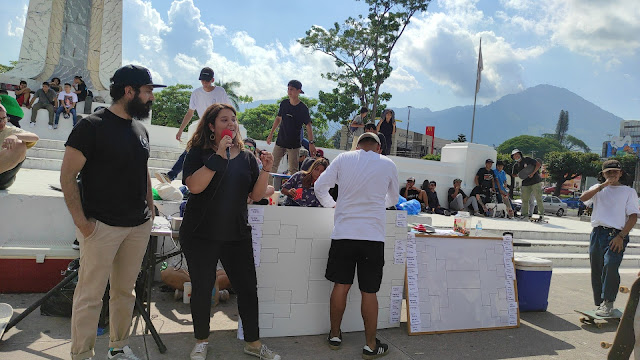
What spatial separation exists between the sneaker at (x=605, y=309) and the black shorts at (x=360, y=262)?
10.3ft

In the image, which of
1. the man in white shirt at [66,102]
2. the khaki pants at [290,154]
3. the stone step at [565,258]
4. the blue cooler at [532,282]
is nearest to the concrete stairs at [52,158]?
the man in white shirt at [66,102]

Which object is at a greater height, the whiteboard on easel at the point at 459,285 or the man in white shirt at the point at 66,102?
the man in white shirt at the point at 66,102

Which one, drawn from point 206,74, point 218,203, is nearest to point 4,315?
point 218,203

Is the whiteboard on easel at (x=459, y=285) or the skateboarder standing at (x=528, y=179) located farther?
the skateboarder standing at (x=528, y=179)

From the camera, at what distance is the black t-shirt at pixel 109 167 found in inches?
100

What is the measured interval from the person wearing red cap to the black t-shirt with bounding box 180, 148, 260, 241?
0.34 m

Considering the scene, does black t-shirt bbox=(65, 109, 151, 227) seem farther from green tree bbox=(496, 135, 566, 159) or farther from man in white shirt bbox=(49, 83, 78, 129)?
green tree bbox=(496, 135, 566, 159)

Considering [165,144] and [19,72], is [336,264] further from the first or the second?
[19,72]

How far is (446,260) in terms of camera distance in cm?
441

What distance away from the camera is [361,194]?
355 cm

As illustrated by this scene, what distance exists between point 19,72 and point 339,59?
18723 millimetres

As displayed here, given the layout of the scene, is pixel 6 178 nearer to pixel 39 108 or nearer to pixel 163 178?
pixel 163 178

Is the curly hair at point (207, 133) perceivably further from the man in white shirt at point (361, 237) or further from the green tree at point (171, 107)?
the green tree at point (171, 107)

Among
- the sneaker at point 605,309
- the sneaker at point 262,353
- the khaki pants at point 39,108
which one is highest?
the khaki pants at point 39,108
